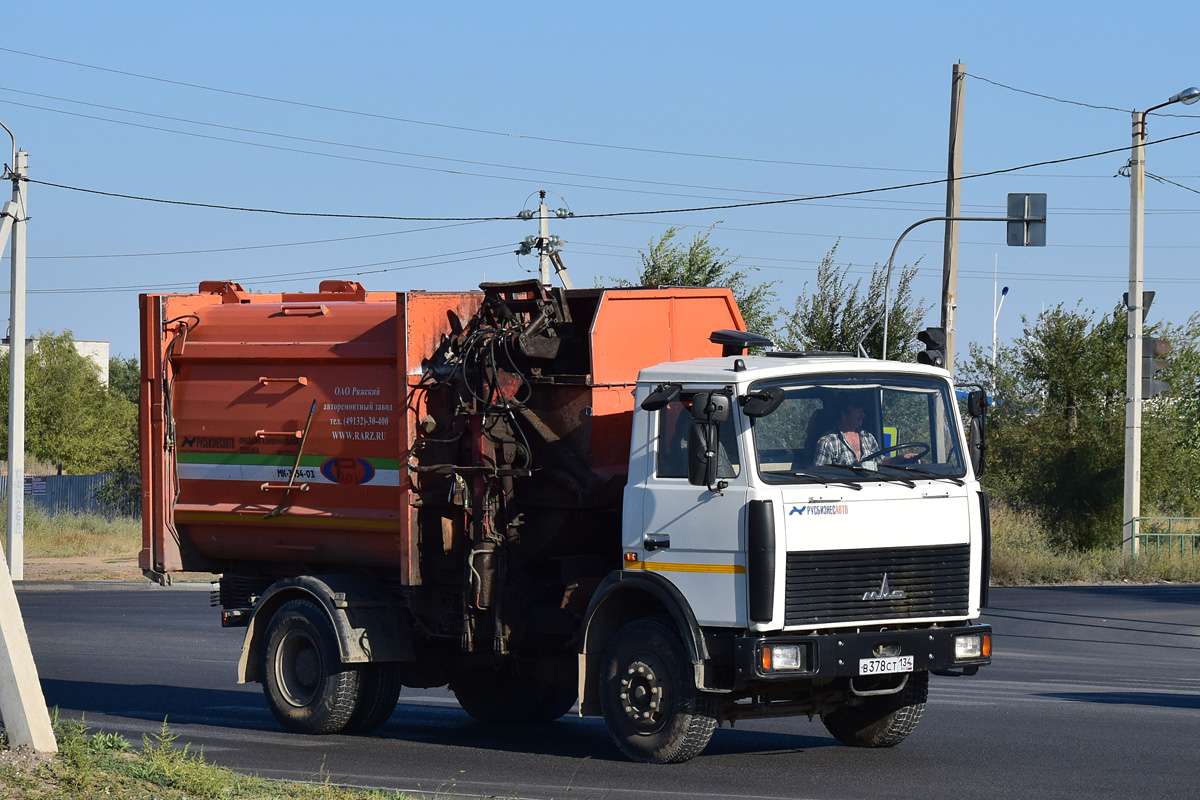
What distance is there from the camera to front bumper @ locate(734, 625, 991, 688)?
8.79m

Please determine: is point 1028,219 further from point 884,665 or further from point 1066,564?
point 884,665

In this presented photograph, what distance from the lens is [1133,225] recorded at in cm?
3011

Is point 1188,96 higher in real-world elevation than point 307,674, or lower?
higher

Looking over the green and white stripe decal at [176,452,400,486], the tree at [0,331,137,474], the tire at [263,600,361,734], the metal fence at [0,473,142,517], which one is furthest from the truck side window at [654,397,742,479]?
the tree at [0,331,137,474]

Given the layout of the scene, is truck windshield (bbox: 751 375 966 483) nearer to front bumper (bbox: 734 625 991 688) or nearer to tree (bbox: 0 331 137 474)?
front bumper (bbox: 734 625 991 688)

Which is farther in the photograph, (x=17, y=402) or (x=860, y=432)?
(x=17, y=402)

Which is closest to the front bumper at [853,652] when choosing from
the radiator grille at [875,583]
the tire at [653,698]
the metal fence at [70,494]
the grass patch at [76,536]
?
the radiator grille at [875,583]

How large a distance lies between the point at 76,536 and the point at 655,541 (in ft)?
107

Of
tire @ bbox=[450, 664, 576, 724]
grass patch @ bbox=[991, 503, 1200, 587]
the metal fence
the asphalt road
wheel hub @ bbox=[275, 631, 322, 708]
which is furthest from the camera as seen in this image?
the metal fence

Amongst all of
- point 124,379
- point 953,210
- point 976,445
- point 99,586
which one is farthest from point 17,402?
point 124,379

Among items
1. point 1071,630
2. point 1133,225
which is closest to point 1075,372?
point 1133,225

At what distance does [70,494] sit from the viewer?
47062mm

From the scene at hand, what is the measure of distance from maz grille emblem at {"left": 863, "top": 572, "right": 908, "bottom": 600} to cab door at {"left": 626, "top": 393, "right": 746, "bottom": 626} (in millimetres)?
812

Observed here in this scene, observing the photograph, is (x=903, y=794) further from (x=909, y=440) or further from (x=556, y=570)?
(x=556, y=570)
